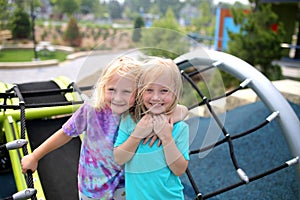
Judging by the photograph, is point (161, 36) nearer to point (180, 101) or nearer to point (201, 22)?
point (180, 101)

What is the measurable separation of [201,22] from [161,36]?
18.0 m

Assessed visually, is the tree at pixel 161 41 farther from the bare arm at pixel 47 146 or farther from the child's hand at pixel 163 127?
the bare arm at pixel 47 146

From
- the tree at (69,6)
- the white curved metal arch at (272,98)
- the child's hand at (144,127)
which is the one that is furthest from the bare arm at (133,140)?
the tree at (69,6)

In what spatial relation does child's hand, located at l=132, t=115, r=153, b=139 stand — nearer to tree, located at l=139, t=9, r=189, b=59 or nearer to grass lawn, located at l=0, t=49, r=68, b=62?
tree, located at l=139, t=9, r=189, b=59

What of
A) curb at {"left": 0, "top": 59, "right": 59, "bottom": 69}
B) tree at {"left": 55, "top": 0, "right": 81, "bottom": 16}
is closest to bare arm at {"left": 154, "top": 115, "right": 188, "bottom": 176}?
curb at {"left": 0, "top": 59, "right": 59, "bottom": 69}

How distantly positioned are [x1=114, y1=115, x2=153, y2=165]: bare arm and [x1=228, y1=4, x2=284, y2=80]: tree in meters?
5.18

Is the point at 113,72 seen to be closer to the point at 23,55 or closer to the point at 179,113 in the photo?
the point at 179,113

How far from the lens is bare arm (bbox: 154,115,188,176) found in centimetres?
84

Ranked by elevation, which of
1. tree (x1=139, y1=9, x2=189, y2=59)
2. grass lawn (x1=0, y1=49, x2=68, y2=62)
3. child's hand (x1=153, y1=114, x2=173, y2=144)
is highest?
tree (x1=139, y1=9, x2=189, y2=59)

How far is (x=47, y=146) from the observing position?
1.11 metres

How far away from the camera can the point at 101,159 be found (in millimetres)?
1016

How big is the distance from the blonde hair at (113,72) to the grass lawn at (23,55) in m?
10.3

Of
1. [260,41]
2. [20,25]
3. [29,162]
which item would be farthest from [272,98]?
[20,25]

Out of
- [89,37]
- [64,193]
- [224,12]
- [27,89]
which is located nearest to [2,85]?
[27,89]
